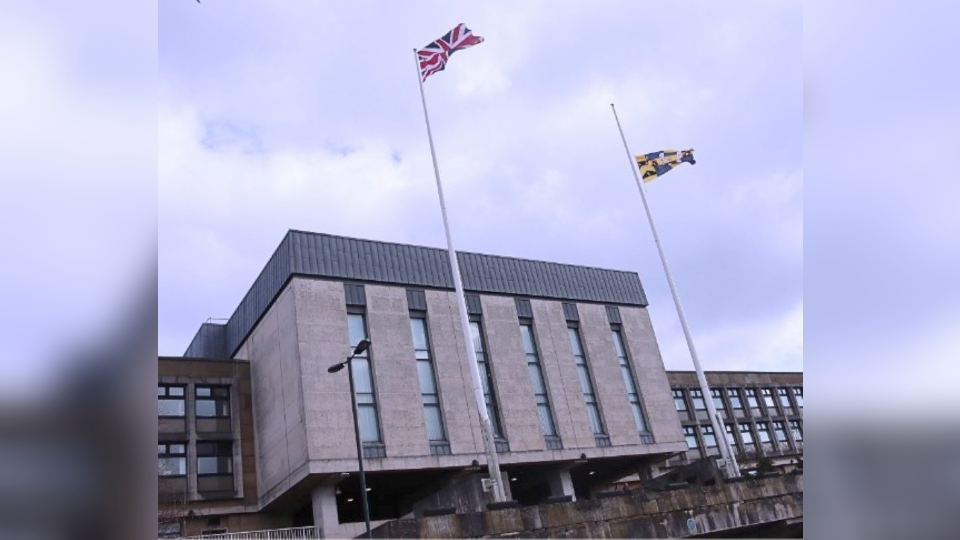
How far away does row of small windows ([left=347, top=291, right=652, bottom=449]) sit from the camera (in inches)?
1399

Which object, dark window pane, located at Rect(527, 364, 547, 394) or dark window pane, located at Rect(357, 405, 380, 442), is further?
dark window pane, located at Rect(527, 364, 547, 394)

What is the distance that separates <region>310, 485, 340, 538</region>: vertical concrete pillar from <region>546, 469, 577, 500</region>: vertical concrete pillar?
13.8 meters

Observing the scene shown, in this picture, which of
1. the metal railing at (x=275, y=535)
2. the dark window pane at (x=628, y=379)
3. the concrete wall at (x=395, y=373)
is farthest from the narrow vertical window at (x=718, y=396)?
the metal railing at (x=275, y=535)

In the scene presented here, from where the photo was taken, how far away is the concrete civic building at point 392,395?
1356 inches

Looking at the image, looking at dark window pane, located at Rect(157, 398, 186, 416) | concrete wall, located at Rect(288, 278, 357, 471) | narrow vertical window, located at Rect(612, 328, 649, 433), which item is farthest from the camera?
narrow vertical window, located at Rect(612, 328, 649, 433)

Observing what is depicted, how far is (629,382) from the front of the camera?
1804 inches

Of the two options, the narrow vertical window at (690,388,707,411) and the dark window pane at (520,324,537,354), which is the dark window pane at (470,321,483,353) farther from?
the narrow vertical window at (690,388,707,411)

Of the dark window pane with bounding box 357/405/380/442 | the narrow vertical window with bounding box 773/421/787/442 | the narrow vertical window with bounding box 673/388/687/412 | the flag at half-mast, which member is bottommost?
the narrow vertical window with bounding box 773/421/787/442

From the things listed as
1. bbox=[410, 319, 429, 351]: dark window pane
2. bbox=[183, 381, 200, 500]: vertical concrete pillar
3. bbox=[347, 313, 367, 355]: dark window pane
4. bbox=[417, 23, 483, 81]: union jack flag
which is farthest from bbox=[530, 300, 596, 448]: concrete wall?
bbox=[183, 381, 200, 500]: vertical concrete pillar

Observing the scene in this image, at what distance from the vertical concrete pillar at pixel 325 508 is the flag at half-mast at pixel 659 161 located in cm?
2264

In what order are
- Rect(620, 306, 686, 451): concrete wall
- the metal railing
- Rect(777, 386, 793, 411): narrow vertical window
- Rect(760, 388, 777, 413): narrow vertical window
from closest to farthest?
the metal railing, Rect(620, 306, 686, 451): concrete wall, Rect(760, 388, 777, 413): narrow vertical window, Rect(777, 386, 793, 411): narrow vertical window

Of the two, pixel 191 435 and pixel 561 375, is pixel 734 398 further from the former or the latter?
pixel 191 435

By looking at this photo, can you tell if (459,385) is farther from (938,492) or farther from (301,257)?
(938,492)

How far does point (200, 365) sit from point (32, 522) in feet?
136
